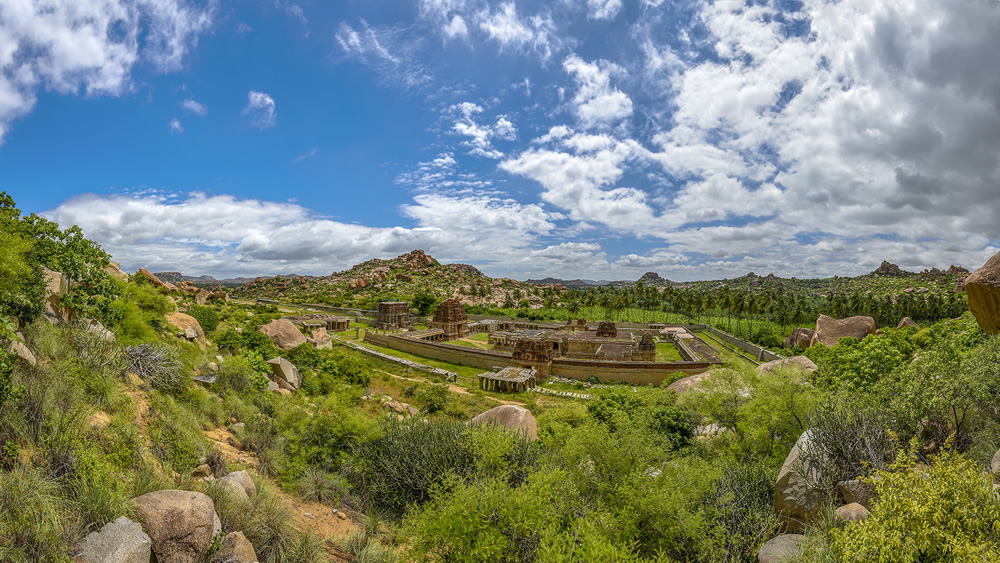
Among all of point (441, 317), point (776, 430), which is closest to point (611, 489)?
point (776, 430)

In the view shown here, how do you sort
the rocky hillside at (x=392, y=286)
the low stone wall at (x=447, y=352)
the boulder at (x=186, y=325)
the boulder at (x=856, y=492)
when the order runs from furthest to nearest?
the rocky hillside at (x=392, y=286)
the low stone wall at (x=447, y=352)
the boulder at (x=186, y=325)
the boulder at (x=856, y=492)

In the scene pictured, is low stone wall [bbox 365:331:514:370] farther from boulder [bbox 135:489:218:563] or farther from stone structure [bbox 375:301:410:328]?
boulder [bbox 135:489:218:563]

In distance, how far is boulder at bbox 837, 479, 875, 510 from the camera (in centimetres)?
959

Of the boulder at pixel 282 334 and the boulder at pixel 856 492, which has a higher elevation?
the boulder at pixel 282 334

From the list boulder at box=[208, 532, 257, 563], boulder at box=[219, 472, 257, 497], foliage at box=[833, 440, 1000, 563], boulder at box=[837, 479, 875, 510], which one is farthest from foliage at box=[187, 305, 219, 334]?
boulder at box=[837, 479, 875, 510]

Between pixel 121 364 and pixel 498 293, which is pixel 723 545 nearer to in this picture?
pixel 121 364

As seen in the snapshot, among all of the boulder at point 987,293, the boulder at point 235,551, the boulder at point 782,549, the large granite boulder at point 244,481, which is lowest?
the boulder at point 782,549

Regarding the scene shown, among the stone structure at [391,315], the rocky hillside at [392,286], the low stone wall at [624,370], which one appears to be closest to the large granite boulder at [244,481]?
the low stone wall at [624,370]

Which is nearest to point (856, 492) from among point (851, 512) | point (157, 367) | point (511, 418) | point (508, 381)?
point (851, 512)

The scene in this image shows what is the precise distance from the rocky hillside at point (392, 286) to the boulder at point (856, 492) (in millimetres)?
83636

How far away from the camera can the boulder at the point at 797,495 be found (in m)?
10.3

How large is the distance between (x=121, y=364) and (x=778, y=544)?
1883 centimetres

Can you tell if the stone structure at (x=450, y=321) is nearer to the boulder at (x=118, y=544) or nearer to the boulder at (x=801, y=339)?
the boulder at (x=801, y=339)

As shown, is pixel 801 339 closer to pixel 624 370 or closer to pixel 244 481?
pixel 624 370
